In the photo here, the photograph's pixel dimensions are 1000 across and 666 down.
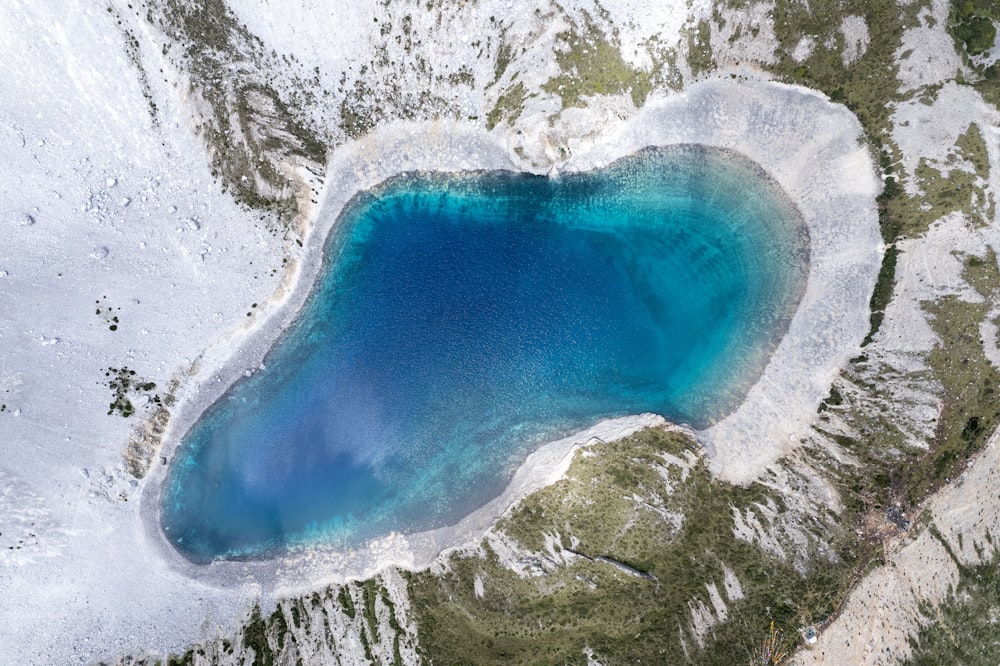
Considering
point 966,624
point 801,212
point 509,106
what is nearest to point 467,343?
point 509,106

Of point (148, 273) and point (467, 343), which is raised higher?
point (148, 273)

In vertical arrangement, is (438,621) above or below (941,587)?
above

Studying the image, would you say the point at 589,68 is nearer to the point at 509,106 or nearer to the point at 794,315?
the point at 509,106

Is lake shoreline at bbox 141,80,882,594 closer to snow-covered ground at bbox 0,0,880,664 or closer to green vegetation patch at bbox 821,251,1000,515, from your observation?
snow-covered ground at bbox 0,0,880,664

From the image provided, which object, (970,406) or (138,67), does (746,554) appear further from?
(138,67)

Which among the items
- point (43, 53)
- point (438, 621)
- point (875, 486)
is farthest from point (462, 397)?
point (43, 53)

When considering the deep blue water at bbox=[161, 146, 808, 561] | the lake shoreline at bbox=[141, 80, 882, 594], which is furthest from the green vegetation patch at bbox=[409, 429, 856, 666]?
the deep blue water at bbox=[161, 146, 808, 561]
